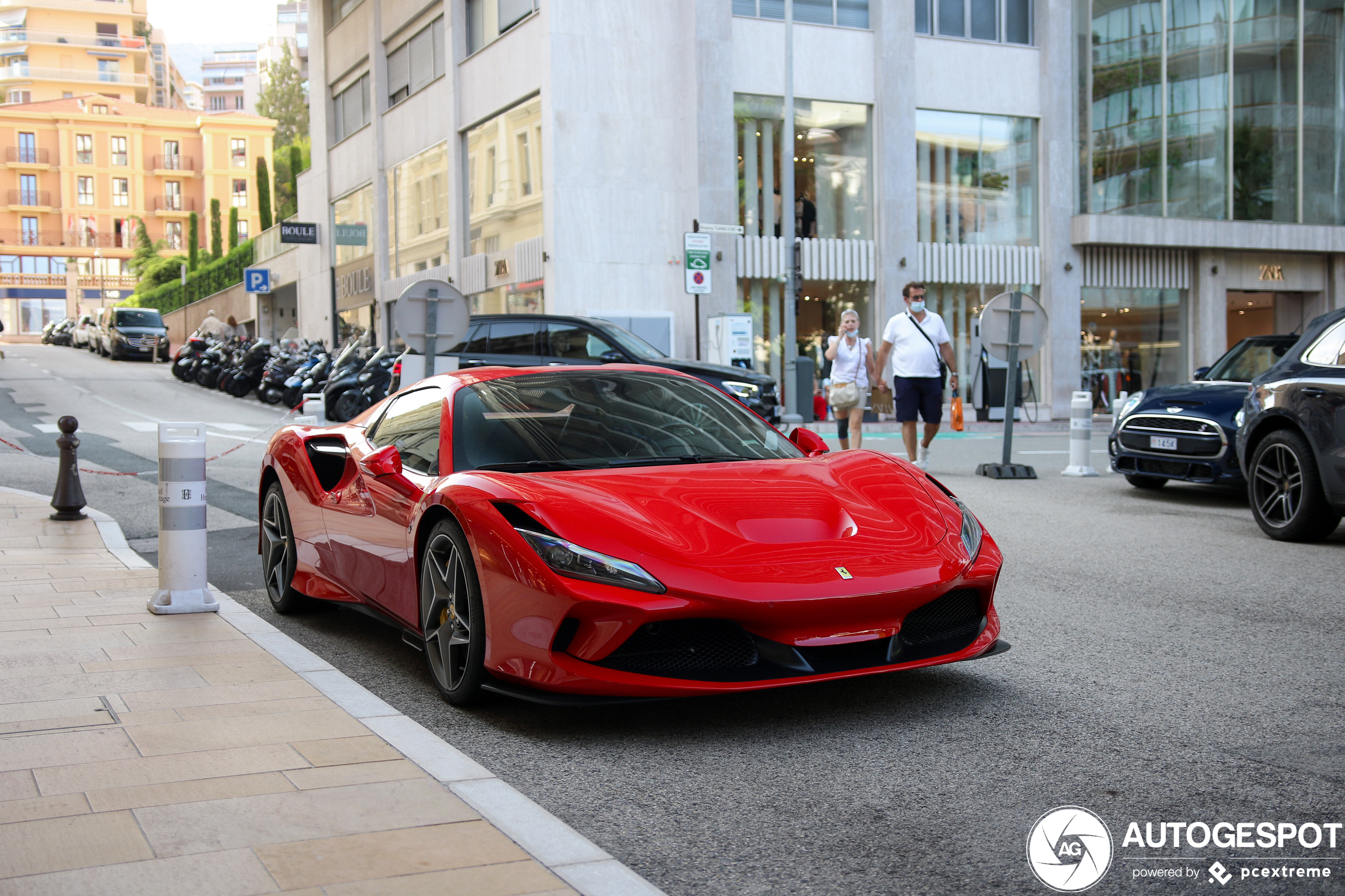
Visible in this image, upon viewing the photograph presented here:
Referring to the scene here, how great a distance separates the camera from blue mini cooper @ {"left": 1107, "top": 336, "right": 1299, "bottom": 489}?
417 inches

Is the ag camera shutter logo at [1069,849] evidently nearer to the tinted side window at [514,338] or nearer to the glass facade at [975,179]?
the tinted side window at [514,338]

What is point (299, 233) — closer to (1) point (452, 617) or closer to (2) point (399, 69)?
(2) point (399, 69)

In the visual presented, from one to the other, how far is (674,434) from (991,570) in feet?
4.51

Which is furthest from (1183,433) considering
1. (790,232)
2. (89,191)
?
(89,191)

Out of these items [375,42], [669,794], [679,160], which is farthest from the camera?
[375,42]

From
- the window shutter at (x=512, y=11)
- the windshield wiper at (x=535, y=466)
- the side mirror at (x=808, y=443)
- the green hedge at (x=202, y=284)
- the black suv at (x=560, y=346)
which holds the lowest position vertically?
the windshield wiper at (x=535, y=466)

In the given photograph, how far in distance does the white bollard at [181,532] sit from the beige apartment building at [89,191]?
94.3m

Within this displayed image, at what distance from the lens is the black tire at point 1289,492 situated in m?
8.49

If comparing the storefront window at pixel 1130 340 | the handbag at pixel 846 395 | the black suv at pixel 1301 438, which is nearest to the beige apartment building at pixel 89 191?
the storefront window at pixel 1130 340

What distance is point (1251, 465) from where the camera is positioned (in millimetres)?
9070

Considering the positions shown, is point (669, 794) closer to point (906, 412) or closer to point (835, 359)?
point (906, 412)

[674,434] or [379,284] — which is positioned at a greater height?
[379,284]

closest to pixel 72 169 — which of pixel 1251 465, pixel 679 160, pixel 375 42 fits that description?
pixel 375 42

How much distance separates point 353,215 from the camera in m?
37.4
